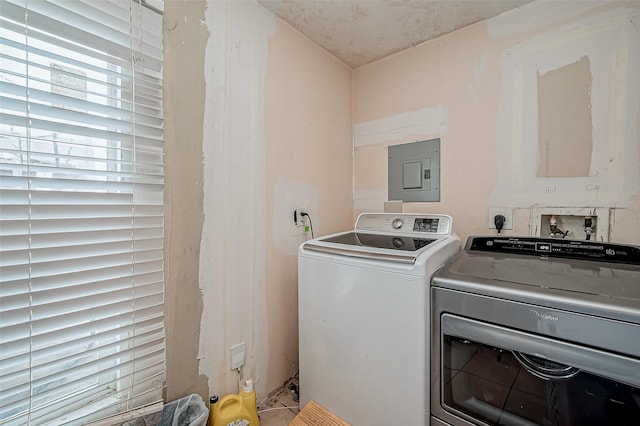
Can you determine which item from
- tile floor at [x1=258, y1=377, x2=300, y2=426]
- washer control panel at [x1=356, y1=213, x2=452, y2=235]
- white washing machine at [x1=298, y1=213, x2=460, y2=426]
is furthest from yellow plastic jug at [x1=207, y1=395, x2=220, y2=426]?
washer control panel at [x1=356, y1=213, x2=452, y2=235]

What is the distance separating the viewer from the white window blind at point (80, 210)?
822 millimetres

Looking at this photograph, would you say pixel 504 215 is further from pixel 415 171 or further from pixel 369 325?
pixel 369 325

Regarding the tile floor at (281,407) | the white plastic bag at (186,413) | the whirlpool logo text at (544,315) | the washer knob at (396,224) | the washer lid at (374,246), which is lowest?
the tile floor at (281,407)

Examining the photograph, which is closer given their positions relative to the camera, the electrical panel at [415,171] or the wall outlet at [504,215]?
the wall outlet at [504,215]

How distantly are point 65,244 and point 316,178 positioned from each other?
4.40 ft

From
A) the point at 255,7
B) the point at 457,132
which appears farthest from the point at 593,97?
the point at 255,7

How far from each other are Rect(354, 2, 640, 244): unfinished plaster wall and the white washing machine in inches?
16.4

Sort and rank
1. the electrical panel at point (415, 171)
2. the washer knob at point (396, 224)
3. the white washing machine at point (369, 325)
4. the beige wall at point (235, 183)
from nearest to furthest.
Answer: the white washing machine at point (369, 325) < the beige wall at point (235, 183) < the washer knob at point (396, 224) < the electrical panel at point (415, 171)

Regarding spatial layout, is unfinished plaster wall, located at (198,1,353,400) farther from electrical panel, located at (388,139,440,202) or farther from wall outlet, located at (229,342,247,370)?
electrical panel, located at (388,139,440,202)

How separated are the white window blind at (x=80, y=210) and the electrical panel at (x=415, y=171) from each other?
153 cm

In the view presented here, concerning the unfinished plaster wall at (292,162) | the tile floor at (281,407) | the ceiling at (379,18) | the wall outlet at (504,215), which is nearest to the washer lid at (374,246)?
the unfinished plaster wall at (292,162)

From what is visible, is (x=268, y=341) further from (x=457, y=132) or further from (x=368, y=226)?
(x=457, y=132)

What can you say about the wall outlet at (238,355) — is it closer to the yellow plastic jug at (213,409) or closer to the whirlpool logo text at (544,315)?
the yellow plastic jug at (213,409)

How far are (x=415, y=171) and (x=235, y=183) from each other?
1253mm
